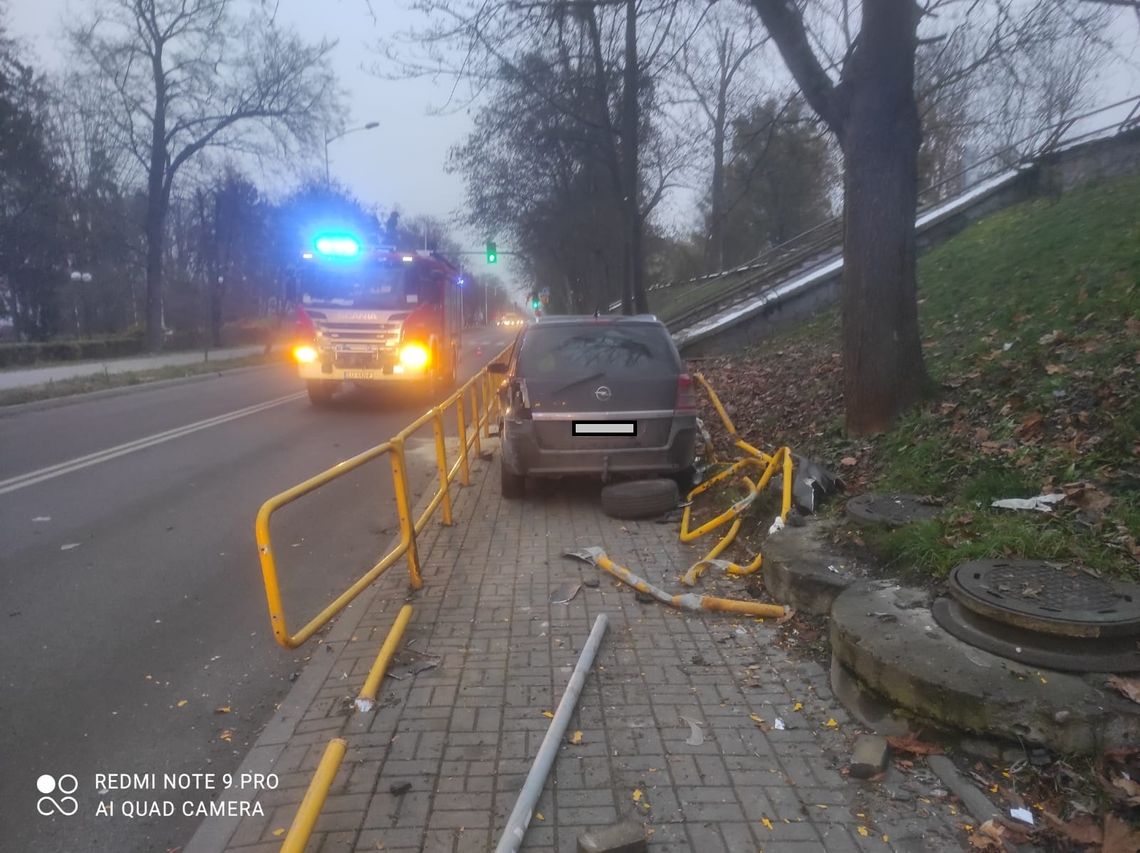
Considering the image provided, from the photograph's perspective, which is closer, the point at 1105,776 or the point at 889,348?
the point at 1105,776

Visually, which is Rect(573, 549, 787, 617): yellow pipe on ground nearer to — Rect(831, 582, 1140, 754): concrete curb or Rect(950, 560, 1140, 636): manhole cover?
Rect(831, 582, 1140, 754): concrete curb

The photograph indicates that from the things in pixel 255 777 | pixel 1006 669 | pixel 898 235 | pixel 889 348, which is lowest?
pixel 255 777

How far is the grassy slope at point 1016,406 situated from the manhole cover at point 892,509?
139mm

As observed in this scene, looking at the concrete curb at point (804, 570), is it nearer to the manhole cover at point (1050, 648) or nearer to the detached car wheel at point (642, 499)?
the manhole cover at point (1050, 648)

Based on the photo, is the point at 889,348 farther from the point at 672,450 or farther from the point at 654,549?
the point at 654,549

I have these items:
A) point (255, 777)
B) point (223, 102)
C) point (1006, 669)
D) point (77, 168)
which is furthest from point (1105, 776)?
point (77, 168)

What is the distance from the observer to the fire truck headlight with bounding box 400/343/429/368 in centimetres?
1583

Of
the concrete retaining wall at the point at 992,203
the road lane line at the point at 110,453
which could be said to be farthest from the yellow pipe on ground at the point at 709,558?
the concrete retaining wall at the point at 992,203

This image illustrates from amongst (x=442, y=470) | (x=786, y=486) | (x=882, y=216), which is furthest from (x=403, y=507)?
(x=882, y=216)

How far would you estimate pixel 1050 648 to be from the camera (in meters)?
3.46

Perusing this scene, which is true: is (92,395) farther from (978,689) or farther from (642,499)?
(978,689)

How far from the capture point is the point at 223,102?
3192 centimetres

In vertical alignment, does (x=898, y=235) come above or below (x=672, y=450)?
above

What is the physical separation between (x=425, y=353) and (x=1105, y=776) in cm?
1444
